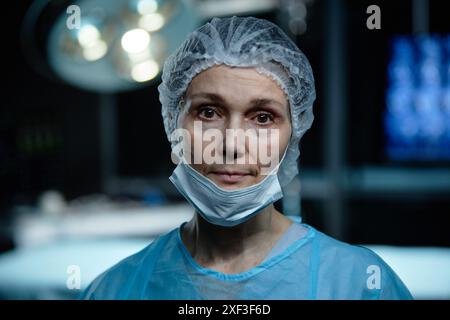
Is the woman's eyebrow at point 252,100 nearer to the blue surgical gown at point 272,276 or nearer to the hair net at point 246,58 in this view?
the hair net at point 246,58

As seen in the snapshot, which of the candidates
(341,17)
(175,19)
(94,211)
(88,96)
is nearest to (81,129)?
(88,96)

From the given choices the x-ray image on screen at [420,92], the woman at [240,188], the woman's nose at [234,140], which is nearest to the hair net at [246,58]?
the woman at [240,188]

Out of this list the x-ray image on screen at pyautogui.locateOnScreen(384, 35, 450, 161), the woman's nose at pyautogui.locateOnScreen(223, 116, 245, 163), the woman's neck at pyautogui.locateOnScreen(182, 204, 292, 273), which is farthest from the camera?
the x-ray image on screen at pyautogui.locateOnScreen(384, 35, 450, 161)

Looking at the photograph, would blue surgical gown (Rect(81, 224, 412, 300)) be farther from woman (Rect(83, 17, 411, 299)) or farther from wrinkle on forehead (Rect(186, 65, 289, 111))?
wrinkle on forehead (Rect(186, 65, 289, 111))

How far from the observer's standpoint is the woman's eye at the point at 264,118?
1164mm

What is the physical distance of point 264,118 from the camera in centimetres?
117

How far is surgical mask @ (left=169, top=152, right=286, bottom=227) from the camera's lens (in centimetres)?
117

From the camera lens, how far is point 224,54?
115 cm

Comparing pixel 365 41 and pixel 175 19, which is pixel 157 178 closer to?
pixel 365 41

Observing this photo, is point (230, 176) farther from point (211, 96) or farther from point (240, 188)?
point (211, 96)

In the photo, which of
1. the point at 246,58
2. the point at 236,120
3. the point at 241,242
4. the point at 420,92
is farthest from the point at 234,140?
the point at 420,92

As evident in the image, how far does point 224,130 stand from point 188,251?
0.36m

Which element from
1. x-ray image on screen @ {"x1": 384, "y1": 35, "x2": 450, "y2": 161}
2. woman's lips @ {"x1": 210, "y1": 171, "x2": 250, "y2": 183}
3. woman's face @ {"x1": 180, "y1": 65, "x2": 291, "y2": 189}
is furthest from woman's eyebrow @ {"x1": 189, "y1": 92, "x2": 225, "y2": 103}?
x-ray image on screen @ {"x1": 384, "y1": 35, "x2": 450, "y2": 161}

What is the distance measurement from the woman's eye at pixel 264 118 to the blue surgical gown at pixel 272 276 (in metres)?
0.31
